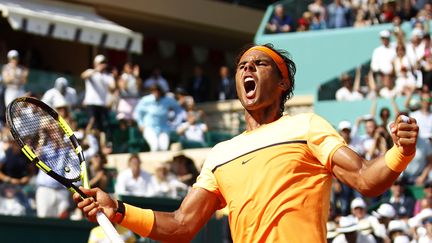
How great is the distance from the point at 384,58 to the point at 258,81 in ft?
39.9

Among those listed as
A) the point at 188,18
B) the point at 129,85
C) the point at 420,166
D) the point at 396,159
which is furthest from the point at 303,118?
the point at 188,18

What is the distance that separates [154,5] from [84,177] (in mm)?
19491

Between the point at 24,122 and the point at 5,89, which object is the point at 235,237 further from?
the point at 5,89

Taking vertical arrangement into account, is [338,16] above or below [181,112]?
above

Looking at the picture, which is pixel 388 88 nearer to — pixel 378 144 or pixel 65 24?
pixel 378 144

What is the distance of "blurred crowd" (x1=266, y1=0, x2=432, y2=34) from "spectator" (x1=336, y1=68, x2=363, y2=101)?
1.64m

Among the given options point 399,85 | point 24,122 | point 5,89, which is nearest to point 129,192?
point 5,89

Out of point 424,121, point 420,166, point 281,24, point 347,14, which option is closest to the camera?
point 420,166

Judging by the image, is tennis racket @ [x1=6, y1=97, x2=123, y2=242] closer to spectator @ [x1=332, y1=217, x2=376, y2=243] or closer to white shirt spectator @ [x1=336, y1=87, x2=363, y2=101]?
spectator @ [x1=332, y1=217, x2=376, y2=243]

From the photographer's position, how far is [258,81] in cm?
543

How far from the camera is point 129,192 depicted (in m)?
13.6

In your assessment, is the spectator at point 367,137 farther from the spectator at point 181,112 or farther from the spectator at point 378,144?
the spectator at point 181,112

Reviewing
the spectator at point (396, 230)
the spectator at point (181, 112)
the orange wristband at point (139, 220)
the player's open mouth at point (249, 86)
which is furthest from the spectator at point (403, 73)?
the orange wristband at point (139, 220)

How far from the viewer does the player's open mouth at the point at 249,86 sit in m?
5.43
